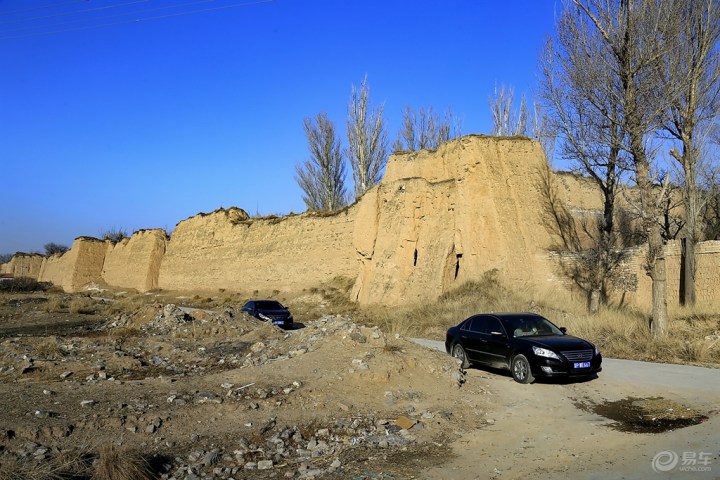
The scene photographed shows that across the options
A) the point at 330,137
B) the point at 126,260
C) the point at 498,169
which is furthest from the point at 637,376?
the point at 126,260

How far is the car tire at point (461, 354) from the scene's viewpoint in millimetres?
14414

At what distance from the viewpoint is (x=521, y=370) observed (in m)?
12.4

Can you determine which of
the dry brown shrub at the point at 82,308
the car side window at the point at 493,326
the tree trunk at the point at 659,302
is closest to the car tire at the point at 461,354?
the car side window at the point at 493,326

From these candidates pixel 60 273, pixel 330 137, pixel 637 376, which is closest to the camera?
pixel 637 376

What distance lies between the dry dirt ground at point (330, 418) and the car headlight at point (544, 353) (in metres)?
0.71

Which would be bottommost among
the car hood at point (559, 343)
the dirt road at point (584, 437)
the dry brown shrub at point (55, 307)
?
the dry brown shrub at point (55, 307)

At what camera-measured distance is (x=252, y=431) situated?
877cm

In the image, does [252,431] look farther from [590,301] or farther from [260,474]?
[590,301]

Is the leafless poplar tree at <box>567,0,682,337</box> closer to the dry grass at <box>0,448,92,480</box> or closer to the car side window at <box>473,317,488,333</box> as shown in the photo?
the car side window at <box>473,317,488,333</box>

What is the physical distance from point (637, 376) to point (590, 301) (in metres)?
11.5

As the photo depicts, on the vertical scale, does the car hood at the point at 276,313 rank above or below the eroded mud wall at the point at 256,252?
below

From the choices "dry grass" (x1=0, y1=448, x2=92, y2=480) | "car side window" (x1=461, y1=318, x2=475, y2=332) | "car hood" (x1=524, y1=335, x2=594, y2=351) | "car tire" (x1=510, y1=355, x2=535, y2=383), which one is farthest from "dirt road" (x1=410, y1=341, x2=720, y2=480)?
"dry grass" (x1=0, y1=448, x2=92, y2=480)

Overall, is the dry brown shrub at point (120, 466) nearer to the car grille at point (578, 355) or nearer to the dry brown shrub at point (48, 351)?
the car grille at point (578, 355)

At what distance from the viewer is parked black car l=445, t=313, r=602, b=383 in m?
11.9
